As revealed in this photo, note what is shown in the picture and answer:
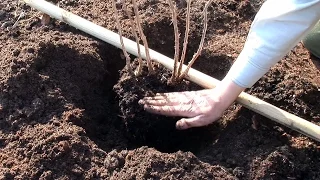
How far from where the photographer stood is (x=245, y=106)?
1853mm

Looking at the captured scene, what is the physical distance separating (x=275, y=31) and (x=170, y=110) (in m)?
0.52

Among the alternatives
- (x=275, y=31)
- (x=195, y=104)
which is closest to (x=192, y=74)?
(x=195, y=104)

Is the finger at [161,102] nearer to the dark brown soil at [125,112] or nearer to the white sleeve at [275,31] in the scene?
the dark brown soil at [125,112]

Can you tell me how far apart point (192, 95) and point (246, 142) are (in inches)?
11.0

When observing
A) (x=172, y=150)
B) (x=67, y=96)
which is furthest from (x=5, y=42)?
(x=172, y=150)

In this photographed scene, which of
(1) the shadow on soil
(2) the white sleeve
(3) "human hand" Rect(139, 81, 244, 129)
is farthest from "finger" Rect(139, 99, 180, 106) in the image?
(2) the white sleeve

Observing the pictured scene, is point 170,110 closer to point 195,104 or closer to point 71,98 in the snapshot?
point 195,104

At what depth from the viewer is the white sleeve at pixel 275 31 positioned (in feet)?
5.09

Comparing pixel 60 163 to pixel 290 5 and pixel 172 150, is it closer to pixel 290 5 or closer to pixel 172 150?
pixel 172 150

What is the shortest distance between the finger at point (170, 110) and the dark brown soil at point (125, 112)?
55 mm

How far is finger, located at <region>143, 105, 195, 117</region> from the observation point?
6.03 ft

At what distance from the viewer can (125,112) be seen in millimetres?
1944

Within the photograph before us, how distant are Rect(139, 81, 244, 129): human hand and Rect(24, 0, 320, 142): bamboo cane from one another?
0.28 ft

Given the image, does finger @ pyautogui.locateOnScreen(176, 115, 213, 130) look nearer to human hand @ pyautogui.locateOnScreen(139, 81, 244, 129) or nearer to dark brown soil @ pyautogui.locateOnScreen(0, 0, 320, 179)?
human hand @ pyautogui.locateOnScreen(139, 81, 244, 129)
